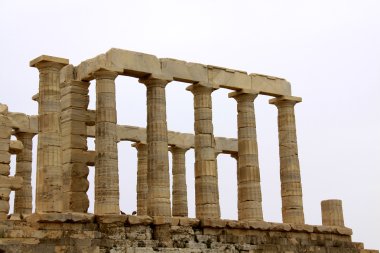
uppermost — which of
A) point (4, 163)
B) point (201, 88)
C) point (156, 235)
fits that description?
point (201, 88)

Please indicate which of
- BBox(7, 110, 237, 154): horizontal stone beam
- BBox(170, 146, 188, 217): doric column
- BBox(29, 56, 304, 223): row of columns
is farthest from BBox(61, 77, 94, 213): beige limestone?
BBox(170, 146, 188, 217): doric column

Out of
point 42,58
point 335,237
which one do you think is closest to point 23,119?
point 42,58

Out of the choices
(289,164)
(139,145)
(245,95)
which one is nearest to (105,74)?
(245,95)

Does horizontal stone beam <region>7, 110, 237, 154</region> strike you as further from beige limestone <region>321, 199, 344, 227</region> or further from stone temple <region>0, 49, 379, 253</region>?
beige limestone <region>321, 199, 344, 227</region>

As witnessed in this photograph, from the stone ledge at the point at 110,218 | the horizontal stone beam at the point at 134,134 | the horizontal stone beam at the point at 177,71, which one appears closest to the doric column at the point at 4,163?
the horizontal stone beam at the point at 177,71

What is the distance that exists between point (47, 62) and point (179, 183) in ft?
56.9

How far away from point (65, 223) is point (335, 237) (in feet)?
53.4

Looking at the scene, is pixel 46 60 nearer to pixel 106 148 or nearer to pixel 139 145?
pixel 106 148

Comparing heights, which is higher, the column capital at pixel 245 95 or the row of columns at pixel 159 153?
the column capital at pixel 245 95

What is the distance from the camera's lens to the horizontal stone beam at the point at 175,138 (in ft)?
147

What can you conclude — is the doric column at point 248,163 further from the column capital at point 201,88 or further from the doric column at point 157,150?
the doric column at point 157,150

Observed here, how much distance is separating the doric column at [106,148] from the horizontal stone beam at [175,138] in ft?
28.4

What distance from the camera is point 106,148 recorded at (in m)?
33.7

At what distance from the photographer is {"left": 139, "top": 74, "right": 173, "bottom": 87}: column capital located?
3566cm
